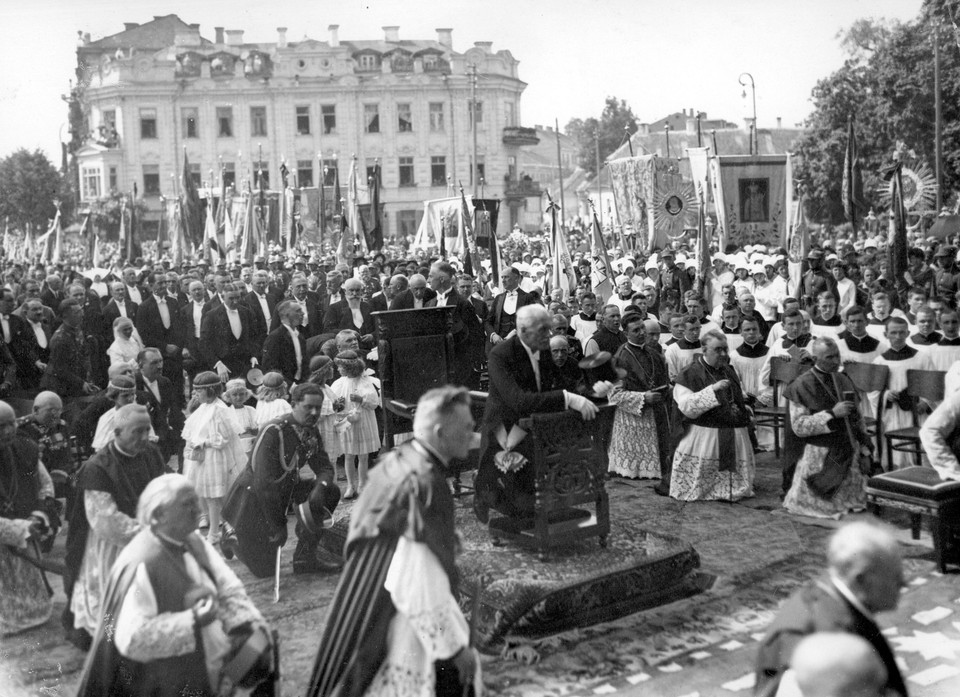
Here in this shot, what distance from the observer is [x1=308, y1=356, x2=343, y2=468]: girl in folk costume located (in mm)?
7668

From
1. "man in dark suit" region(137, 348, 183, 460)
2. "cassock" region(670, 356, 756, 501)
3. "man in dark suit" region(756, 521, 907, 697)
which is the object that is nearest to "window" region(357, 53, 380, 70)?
"man in dark suit" region(137, 348, 183, 460)

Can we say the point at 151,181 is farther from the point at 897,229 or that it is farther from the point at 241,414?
the point at 241,414

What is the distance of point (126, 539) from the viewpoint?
5324mm

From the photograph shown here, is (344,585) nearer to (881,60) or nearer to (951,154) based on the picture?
(881,60)

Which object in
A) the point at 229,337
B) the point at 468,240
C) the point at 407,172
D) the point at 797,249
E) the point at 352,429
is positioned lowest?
the point at 352,429

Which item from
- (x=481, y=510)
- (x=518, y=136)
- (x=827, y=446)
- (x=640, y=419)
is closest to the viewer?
(x=481, y=510)

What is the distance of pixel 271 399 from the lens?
7973mm

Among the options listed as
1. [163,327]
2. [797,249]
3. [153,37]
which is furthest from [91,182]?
[797,249]

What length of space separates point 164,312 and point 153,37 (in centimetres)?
328

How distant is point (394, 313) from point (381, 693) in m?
4.33

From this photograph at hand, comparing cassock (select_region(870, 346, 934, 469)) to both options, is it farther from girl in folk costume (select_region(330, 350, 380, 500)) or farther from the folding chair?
girl in folk costume (select_region(330, 350, 380, 500))

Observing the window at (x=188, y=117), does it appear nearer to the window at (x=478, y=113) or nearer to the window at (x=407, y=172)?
the window at (x=478, y=113)

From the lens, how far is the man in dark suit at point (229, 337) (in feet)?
33.6

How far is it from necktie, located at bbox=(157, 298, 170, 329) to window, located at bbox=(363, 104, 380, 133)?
6.05 metres
